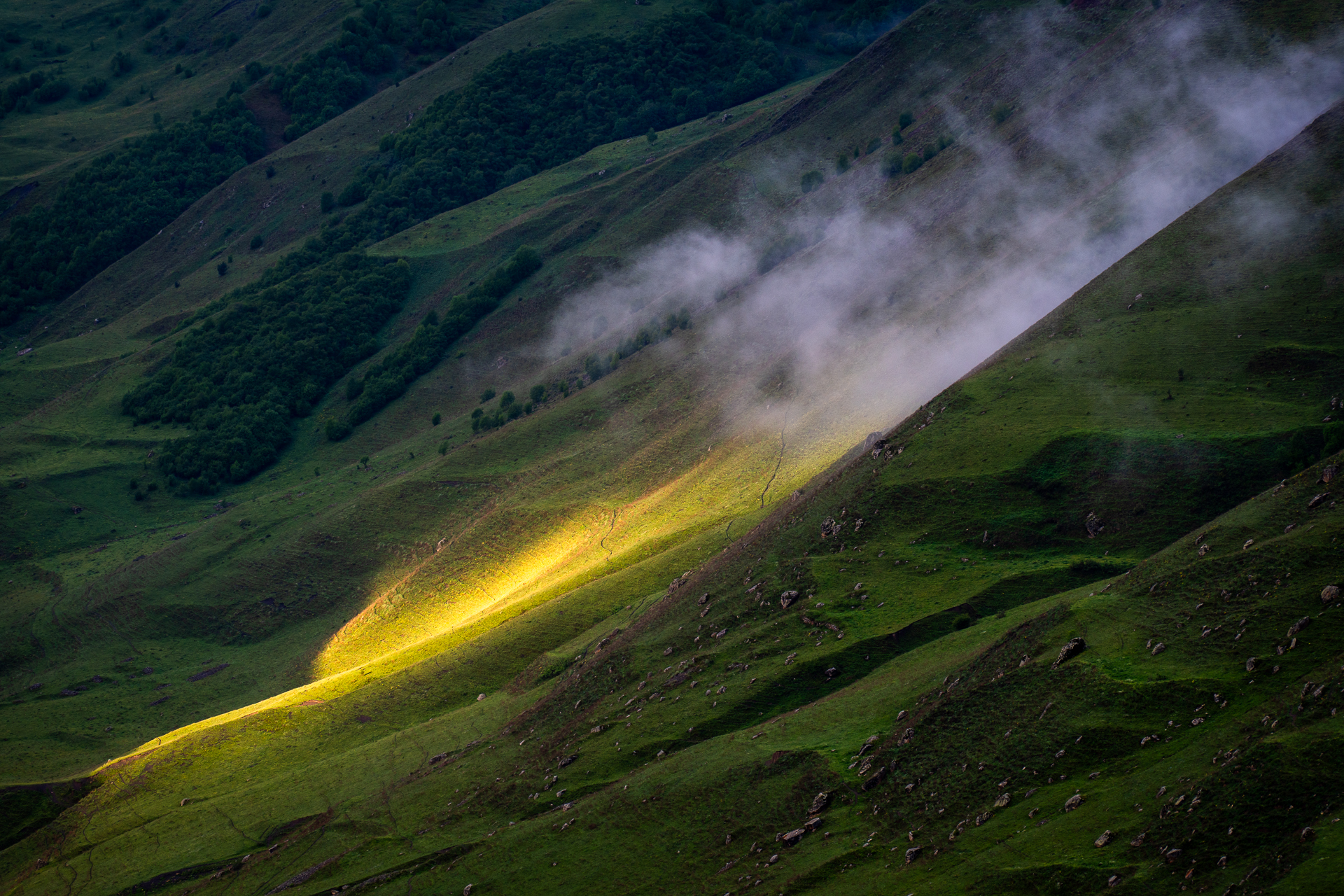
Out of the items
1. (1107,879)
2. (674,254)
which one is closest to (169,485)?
(674,254)

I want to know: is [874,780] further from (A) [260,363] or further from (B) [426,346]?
(A) [260,363]

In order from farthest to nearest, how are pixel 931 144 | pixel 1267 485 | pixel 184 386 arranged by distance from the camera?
pixel 184 386 < pixel 931 144 < pixel 1267 485

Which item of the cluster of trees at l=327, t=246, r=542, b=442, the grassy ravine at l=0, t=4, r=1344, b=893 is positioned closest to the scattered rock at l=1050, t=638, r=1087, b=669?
the grassy ravine at l=0, t=4, r=1344, b=893

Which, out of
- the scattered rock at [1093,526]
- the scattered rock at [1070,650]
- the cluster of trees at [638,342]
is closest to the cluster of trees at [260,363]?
the cluster of trees at [638,342]

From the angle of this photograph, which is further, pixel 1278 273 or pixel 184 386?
pixel 184 386

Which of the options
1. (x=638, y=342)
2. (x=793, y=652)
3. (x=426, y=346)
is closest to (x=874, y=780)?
(x=793, y=652)

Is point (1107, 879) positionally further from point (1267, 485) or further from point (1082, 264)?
point (1082, 264)
